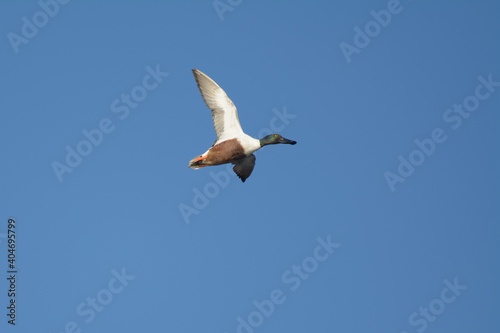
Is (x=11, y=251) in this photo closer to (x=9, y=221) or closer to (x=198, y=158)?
(x=9, y=221)

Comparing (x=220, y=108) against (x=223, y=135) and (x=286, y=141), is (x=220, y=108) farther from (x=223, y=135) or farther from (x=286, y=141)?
(x=286, y=141)

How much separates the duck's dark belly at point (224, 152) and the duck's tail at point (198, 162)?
11 cm

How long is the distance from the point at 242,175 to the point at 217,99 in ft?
7.73

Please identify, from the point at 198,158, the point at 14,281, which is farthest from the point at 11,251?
the point at 198,158

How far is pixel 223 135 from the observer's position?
139 ft

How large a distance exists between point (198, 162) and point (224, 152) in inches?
29.2

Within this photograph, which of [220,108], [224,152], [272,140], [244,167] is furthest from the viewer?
[244,167]

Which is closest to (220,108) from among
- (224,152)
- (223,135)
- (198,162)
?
(223,135)

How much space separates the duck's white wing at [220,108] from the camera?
138 ft

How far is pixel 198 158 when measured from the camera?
42.0m

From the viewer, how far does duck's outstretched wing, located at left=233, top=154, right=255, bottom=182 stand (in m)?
43.2

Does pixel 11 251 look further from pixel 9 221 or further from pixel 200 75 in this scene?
pixel 200 75

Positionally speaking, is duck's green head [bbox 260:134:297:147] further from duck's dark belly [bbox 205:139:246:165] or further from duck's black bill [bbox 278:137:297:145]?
duck's dark belly [bbox 205:139:246:165]

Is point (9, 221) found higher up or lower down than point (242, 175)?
higher up
